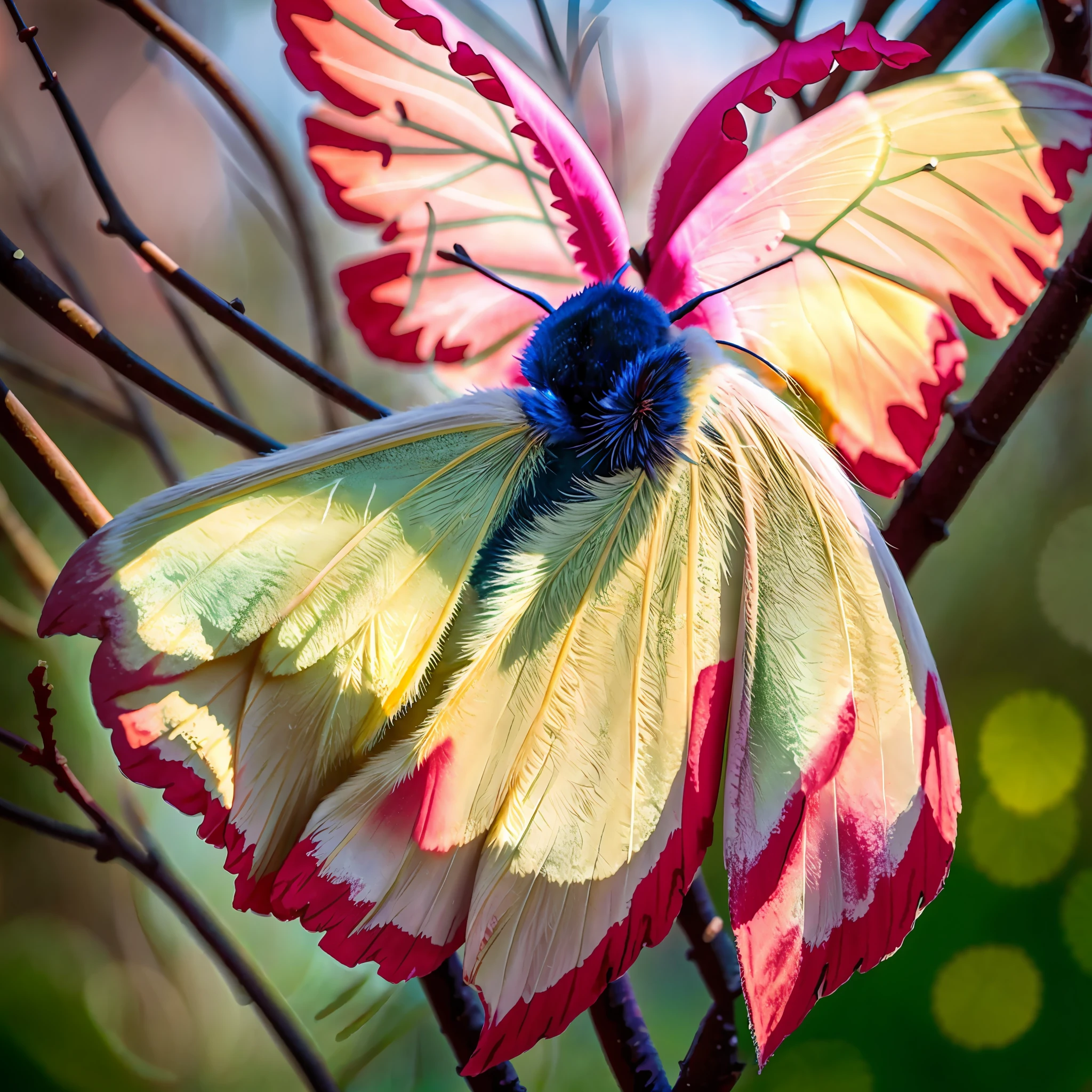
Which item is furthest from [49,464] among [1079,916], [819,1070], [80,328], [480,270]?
[1079,916]

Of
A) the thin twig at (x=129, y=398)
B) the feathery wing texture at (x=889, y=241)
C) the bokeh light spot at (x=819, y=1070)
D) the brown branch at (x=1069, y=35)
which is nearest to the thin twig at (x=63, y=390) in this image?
the thin twig at (x=129, y=398)

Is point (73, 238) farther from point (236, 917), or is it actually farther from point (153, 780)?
point (153, 780)

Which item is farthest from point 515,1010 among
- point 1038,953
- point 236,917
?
point 1038,953

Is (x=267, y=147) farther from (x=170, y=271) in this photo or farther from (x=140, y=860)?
(x=140, y=860)

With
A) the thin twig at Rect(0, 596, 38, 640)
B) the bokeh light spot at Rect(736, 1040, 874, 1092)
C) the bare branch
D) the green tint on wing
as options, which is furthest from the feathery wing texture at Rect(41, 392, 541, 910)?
the bokeh light spot at Rect(736, 1040, 874, 1092)

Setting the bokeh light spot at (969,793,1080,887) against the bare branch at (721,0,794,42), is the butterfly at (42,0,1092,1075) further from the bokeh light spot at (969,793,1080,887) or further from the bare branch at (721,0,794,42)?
the bokeh light spot at (969,793,1080,887)

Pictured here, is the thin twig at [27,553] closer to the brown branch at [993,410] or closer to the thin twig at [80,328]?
the thin twig at [80,328]
